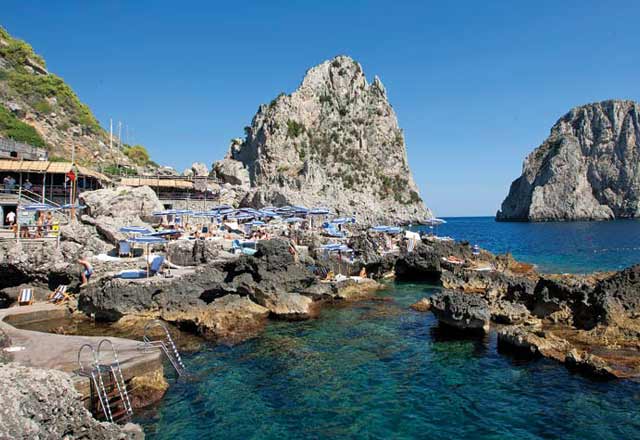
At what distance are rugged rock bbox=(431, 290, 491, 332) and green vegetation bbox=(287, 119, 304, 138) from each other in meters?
91.6

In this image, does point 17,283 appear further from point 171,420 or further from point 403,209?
point 403,209

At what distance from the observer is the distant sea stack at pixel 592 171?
150 m

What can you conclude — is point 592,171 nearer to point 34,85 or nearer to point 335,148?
point 335,148

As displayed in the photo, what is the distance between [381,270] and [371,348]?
17.6 m

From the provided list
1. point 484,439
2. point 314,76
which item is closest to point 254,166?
point 314,76

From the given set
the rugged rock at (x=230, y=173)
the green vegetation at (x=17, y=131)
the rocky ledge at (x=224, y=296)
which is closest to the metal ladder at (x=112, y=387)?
the rocky ledge at (x=224, y=296)

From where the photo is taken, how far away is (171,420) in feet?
33.1

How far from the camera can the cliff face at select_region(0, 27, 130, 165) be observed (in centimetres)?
6825

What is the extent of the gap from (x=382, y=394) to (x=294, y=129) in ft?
332

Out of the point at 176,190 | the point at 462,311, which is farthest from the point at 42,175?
the point at 462,311

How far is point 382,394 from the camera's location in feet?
38.8

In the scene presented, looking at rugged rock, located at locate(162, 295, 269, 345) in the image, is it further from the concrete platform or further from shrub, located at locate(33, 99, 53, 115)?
shrub, located at locate(33, 99, 53, 115)

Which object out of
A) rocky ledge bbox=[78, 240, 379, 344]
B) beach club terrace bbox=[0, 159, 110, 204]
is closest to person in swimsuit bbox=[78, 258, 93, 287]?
rocky ledge bbox=[78, 240, 379, 344]

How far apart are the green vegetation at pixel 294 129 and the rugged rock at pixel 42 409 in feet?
334
